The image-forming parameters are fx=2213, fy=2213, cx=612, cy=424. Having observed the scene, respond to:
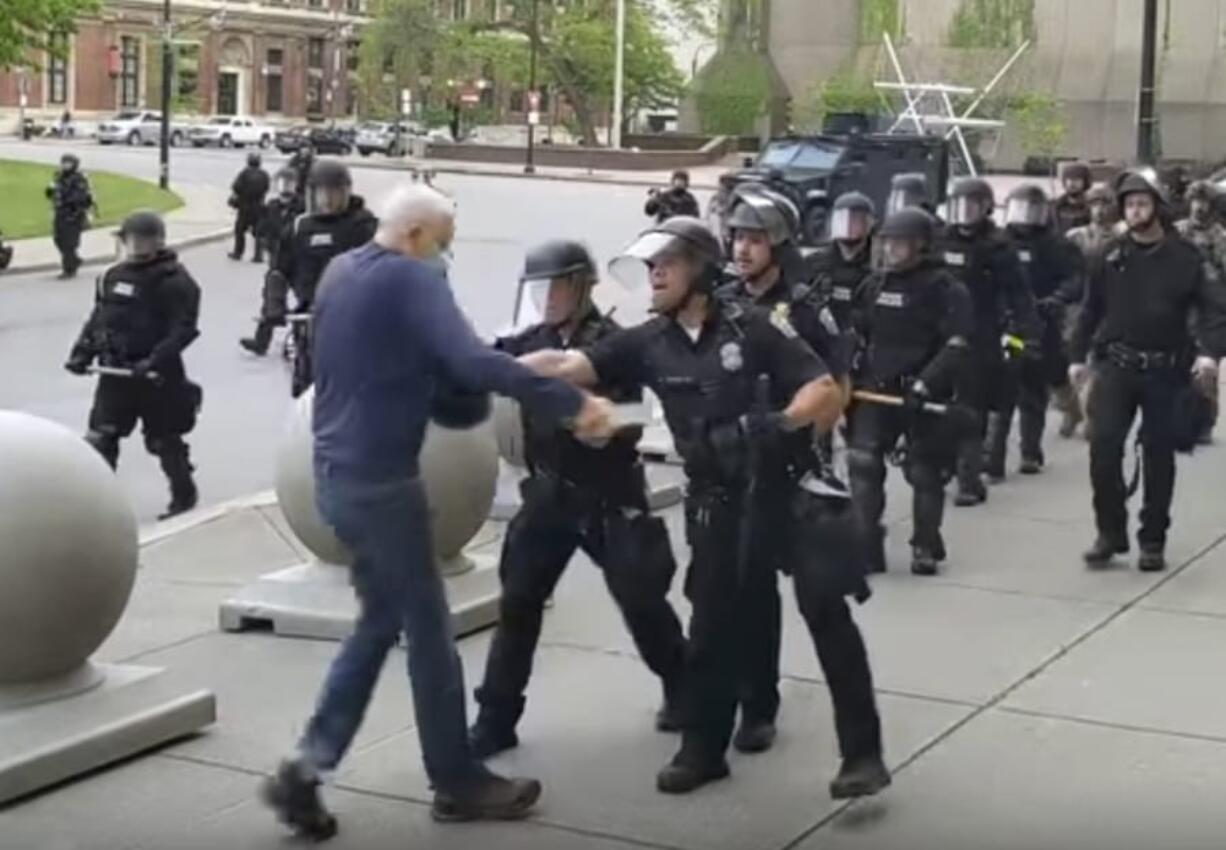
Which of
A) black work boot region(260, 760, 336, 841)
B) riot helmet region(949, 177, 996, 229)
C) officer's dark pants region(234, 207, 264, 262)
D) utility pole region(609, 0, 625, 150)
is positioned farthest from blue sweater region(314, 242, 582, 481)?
utility pole region(609, 0, 625, 150)

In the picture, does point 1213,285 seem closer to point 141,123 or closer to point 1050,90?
point 1050,90

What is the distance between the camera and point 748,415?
6719mm

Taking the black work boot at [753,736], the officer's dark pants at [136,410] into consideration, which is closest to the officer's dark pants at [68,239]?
the officer's dark pants at [136,410]

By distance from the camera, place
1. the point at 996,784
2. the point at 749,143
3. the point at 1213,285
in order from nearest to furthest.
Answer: the point at 996,784 < the point at 1213,285 < the point at 749,143

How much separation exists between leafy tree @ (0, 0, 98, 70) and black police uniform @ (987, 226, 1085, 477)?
35135 millimetres

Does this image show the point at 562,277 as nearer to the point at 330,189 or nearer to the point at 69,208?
the point at 330,189

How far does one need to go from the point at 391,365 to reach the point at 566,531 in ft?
3.96

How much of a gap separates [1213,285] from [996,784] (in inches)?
157

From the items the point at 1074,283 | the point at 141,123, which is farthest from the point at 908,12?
the point at 1074,283

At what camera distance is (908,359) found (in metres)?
10.5

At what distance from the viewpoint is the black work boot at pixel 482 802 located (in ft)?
21.5

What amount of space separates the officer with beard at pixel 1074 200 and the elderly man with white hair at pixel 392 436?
10.3m

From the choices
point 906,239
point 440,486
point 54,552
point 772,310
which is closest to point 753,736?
point 772,310

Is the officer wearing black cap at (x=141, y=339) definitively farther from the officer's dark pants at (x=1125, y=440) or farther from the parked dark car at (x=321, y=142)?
the parked dark car at (x=321, y=142)
